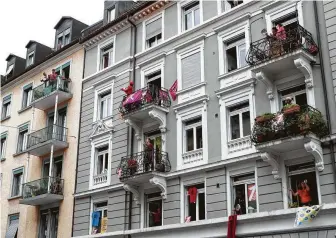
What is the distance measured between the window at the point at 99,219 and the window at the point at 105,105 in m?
5.08

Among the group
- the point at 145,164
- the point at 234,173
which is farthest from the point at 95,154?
the point at 234,173

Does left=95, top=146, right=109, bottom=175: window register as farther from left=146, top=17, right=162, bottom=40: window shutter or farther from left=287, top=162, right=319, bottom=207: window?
left=287, top=162, right=319, bottom=207: window

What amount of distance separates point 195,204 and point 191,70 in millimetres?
6332

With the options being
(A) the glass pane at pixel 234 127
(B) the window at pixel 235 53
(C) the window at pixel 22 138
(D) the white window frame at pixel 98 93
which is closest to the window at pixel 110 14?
(D) the white window frame at pixel 98 93

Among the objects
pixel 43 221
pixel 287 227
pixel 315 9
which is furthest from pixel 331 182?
pixel 43 221

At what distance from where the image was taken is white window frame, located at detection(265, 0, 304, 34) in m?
19.0

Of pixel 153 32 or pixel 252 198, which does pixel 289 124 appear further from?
pixel 153 32

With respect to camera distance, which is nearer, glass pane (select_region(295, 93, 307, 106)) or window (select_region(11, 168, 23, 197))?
glass pane (select_region(295, 93, 307, 106))

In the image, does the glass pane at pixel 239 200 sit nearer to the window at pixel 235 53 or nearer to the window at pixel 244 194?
the window at pixel 244 194

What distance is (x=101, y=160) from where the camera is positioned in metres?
26.1

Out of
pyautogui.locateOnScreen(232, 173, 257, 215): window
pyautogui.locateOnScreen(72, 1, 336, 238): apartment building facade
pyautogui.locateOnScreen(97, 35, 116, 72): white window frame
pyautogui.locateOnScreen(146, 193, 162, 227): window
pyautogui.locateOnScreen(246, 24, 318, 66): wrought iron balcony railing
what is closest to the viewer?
pyautogui.locateOnScreen(72, 1, 336, 238): apartment building facade

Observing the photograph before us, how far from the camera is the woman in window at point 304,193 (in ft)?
→ 55.4

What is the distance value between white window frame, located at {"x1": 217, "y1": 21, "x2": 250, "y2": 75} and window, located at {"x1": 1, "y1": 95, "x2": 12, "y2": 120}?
795 inches

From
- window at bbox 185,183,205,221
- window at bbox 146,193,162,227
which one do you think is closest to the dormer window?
window at bbox 146,193,162,227
